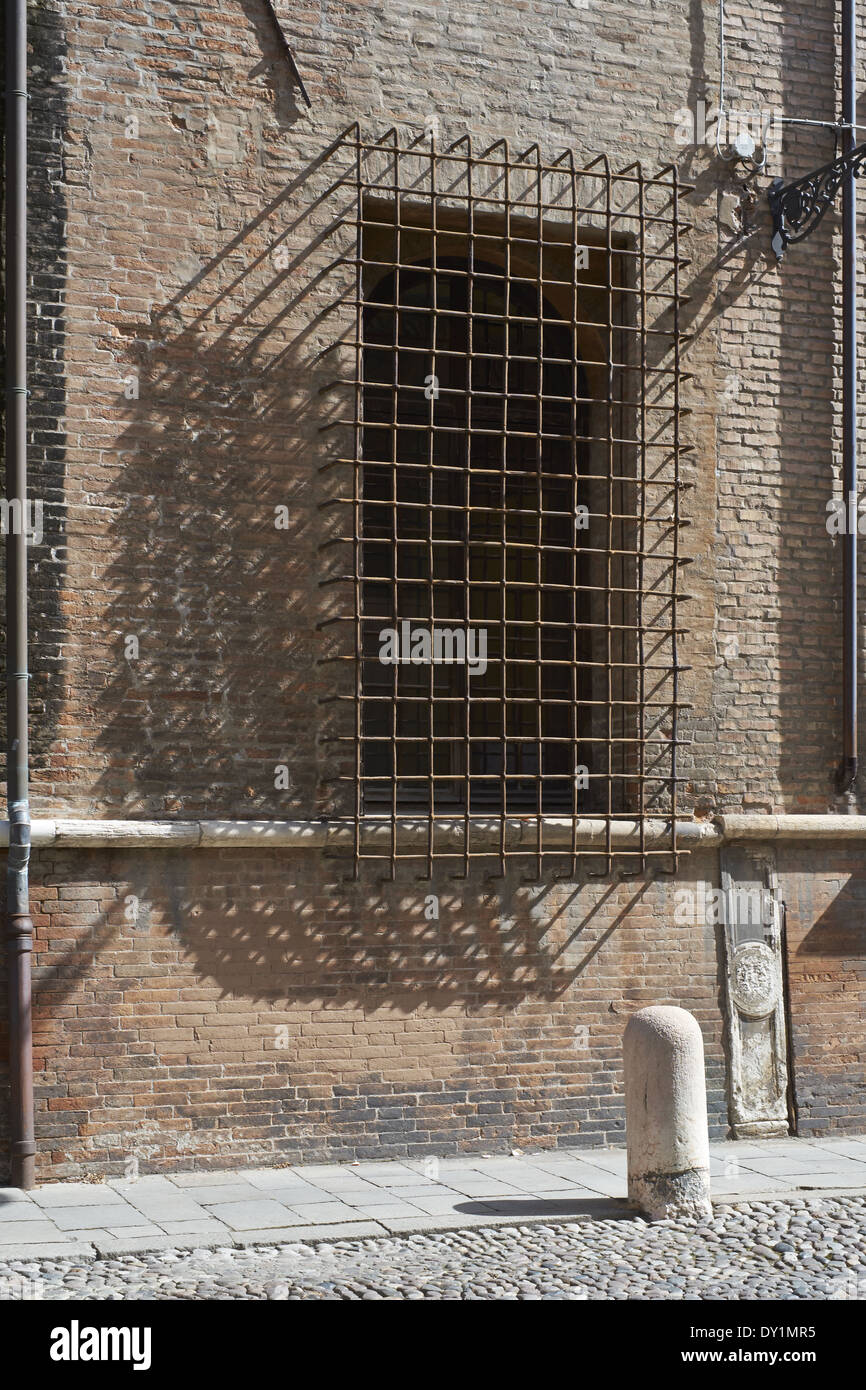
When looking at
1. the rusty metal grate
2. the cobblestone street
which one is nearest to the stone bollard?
the cobblestone street

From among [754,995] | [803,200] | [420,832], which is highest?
[803,200]

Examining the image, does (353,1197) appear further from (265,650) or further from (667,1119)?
(265,650)

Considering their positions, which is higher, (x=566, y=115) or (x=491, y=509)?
(x=566, y=115)

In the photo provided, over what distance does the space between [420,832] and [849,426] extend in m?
3.80

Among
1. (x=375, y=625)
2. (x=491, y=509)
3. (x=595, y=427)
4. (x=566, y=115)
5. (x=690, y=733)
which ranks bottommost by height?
(x=690, y=733)

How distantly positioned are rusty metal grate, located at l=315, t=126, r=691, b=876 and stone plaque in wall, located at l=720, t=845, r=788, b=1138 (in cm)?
57

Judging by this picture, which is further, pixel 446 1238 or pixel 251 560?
pixel 251 560

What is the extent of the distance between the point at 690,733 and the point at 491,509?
1877 mm

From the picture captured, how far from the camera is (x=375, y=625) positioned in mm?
9039

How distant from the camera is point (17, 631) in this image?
7.85 meters

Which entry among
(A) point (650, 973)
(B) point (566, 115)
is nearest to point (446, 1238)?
(A) point (650, 973)

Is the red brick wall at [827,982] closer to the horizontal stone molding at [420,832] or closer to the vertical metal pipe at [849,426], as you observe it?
the horizontal stone molding at [420,832]

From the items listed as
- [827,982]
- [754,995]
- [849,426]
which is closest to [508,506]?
[849,426]

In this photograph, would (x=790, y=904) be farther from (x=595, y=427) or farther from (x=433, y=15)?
(x=433, y=15)
